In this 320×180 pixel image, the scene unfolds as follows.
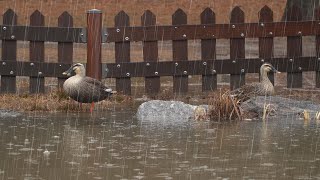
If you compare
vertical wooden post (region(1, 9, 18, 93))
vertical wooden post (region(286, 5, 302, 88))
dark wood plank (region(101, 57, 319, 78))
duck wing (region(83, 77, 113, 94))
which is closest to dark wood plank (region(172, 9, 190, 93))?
dark wood plank (region(101, 57, 319, 78))

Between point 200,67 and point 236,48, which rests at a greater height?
point 236,48

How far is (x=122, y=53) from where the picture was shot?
1659cm

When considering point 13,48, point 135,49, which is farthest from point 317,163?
point 135,49

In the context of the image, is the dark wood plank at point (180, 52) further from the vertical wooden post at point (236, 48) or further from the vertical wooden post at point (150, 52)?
the vertical wooden post at point (236, 48)

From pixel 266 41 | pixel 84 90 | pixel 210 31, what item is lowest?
pixel 84 90

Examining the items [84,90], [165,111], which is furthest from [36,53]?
[165,111]

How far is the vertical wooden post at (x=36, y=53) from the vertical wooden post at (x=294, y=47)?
4385 mm

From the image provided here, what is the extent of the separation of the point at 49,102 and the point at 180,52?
3119 mm

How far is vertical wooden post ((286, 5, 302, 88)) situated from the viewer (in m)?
17.2

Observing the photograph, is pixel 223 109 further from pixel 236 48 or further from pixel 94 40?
pixel 236 48

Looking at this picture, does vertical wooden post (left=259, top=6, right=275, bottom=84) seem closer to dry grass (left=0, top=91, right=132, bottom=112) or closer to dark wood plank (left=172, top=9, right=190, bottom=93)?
dark wood plank (left=172, top=9, right=190, bottom=93)

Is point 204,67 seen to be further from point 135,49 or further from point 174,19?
point 135,49

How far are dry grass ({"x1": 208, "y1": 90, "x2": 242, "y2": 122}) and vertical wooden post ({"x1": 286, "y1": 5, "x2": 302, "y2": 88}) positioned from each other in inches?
170

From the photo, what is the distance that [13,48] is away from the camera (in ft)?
54.7
